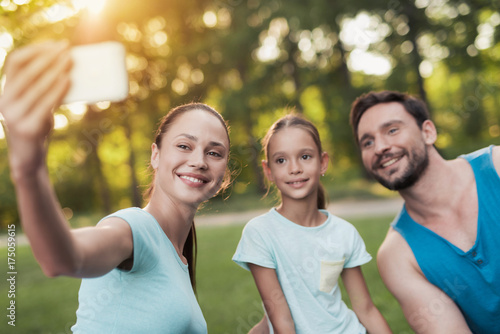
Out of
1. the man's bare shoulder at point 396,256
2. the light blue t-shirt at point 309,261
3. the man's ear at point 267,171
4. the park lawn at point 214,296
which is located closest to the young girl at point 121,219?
the light blue t-shirt at point 309,261

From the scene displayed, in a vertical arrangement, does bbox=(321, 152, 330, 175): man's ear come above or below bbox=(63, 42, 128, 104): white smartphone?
below

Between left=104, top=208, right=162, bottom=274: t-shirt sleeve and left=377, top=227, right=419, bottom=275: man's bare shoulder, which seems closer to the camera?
left=104, top=208, right=162, bottom=274: t-shirt sleeve

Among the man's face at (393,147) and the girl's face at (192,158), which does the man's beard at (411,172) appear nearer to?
the man's face at (393,147)

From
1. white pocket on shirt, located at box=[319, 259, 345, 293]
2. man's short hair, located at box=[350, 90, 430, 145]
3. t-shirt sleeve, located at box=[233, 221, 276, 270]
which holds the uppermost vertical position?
man's short hair, located at box=[350, 90, 430, 145]

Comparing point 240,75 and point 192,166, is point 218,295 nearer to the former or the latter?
point 192,166

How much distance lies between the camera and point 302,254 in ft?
8.69

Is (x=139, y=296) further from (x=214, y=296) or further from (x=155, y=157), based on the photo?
(x=214, y=296)

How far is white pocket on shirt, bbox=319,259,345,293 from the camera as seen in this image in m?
2.58

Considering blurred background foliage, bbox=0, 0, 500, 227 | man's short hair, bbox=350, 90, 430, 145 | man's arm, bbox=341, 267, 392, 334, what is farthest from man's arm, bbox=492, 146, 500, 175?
blurred background foliage, bbox=0, 0, 500, 227

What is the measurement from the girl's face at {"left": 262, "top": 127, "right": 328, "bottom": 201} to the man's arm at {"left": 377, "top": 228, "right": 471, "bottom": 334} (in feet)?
2.92

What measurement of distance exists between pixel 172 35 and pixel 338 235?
18860 millimetres

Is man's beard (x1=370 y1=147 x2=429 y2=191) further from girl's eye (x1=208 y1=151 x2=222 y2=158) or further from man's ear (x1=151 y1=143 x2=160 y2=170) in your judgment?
man's ear (x1=151 y1=143 x2=160 y2=170)

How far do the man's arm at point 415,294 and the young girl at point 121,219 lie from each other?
1.54m

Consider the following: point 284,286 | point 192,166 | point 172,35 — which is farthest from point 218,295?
point 172,35
